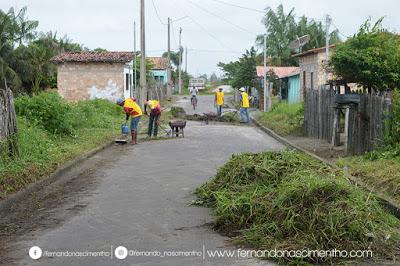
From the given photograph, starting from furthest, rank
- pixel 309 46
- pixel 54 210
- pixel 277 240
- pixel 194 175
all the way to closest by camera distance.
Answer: pixel 309 46 → pixel 194 175 → pixel 54 210 → pixel 277 240

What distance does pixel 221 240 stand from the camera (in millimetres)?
6457

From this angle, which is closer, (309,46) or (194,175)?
(194,175)

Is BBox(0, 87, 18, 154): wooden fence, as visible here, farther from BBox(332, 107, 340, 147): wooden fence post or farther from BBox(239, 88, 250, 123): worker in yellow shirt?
BBox(239, 88, 250, 123): worker in yellow shirt

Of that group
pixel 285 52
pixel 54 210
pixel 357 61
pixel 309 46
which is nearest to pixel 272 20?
pixel 285 52

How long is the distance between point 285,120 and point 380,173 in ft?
49.9

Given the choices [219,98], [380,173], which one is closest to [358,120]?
[380,173]

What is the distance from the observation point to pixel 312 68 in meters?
35.6

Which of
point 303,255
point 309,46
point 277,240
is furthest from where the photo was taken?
point 309,46

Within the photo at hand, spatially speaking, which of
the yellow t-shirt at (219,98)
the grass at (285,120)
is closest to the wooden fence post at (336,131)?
the grass at (285,120)

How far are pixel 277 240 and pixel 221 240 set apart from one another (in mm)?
727

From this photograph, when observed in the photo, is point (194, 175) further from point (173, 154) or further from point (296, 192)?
point (296, 192)

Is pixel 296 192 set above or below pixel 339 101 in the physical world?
below

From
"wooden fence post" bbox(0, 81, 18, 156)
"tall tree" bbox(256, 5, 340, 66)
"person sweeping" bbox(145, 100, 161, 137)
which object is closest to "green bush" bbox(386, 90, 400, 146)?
"wooden fence post" bbox(0, 81, 18, 156)

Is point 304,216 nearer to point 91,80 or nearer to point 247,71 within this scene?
point 91,80
